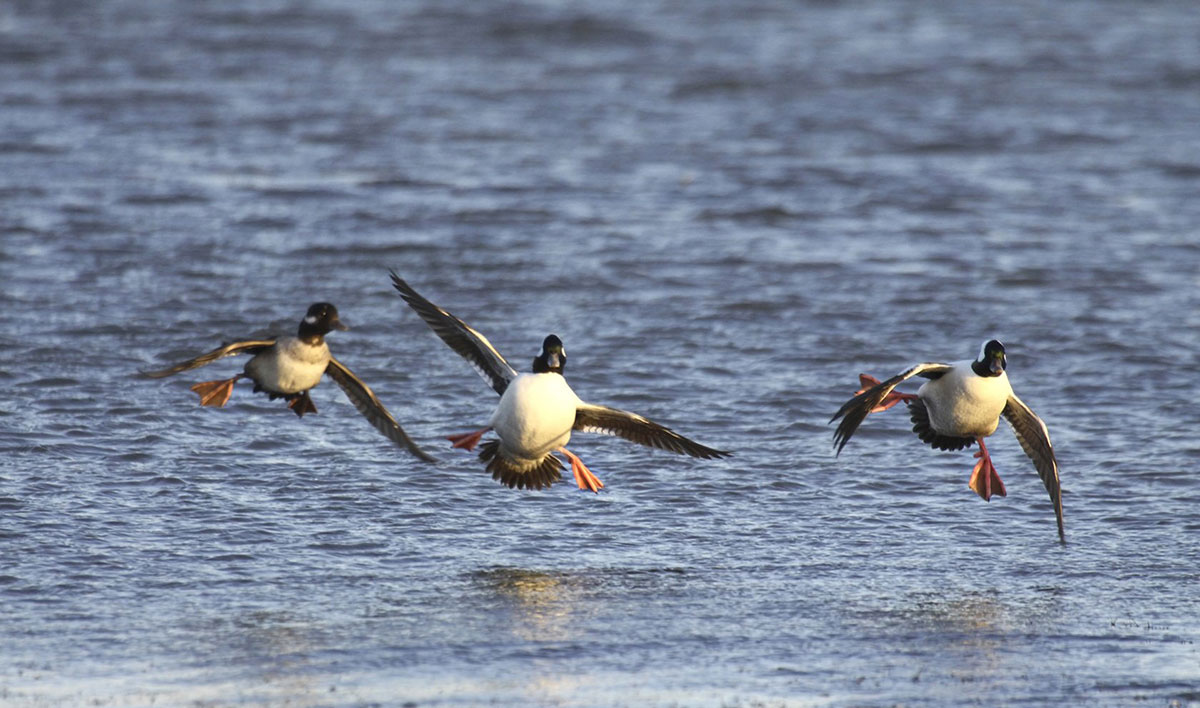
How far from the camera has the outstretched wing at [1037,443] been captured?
28.5ft

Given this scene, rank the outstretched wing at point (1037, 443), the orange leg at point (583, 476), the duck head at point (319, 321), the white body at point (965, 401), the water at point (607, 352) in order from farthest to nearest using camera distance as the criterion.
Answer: the white body at point (965, 401) → the orange leg at point (583, 476) → the outstretched wing at point (1037, 443) → the duck head at point (319, 321) → the water at point (607, 352)

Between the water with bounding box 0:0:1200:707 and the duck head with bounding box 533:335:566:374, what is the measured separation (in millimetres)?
881

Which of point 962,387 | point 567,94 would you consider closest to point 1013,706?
point 962,387

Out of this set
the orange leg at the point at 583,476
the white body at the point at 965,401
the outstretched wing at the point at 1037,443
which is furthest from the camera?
the white body at the point at 965,401

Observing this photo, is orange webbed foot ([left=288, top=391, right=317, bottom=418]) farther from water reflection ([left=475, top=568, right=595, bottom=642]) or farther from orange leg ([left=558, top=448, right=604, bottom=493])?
water reflection ([left=475, top=568, right=595, bottom=642])

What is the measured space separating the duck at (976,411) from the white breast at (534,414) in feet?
4.99

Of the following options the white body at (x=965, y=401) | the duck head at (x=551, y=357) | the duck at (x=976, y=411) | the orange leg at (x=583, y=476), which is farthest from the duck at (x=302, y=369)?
the white body at (x=965, y=401)

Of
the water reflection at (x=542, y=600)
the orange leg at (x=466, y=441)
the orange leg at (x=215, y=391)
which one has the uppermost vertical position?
the orange leg at (x=215, y=391)

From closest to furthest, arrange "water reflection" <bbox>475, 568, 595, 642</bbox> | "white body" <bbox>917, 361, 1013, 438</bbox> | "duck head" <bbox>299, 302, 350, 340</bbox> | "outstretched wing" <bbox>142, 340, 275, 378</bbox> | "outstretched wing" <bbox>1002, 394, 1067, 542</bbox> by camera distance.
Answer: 1. "water reflection" <bbox>475, 568, 595, 642</bbox>
2. "outstretched wing" <bbox>142, 340, 275, 378</bbox>
3. "duck head" <bbox>299, 302, 350, 340</bbox>
4. "outstretched wing" <bbox>1002, 394, 1067, 542</bbox>
5. "white body" <bbox>917, 361, 1013, 438</bbox>

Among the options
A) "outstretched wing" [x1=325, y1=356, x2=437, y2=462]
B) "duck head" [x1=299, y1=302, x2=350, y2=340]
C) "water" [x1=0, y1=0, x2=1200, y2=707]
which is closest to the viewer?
"water" [x1=0, y1=0, x2=1200, y2=707]

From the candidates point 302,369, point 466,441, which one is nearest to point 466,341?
point 466,441

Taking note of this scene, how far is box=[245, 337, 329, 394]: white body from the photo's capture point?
8.54 m

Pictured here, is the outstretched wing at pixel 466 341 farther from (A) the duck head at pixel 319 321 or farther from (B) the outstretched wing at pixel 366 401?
(A) the duck head at pixel 319 321

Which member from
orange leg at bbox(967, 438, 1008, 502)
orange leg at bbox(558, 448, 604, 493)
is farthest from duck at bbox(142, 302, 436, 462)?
orange leg at bbox(967, 438, 1008, 502)
